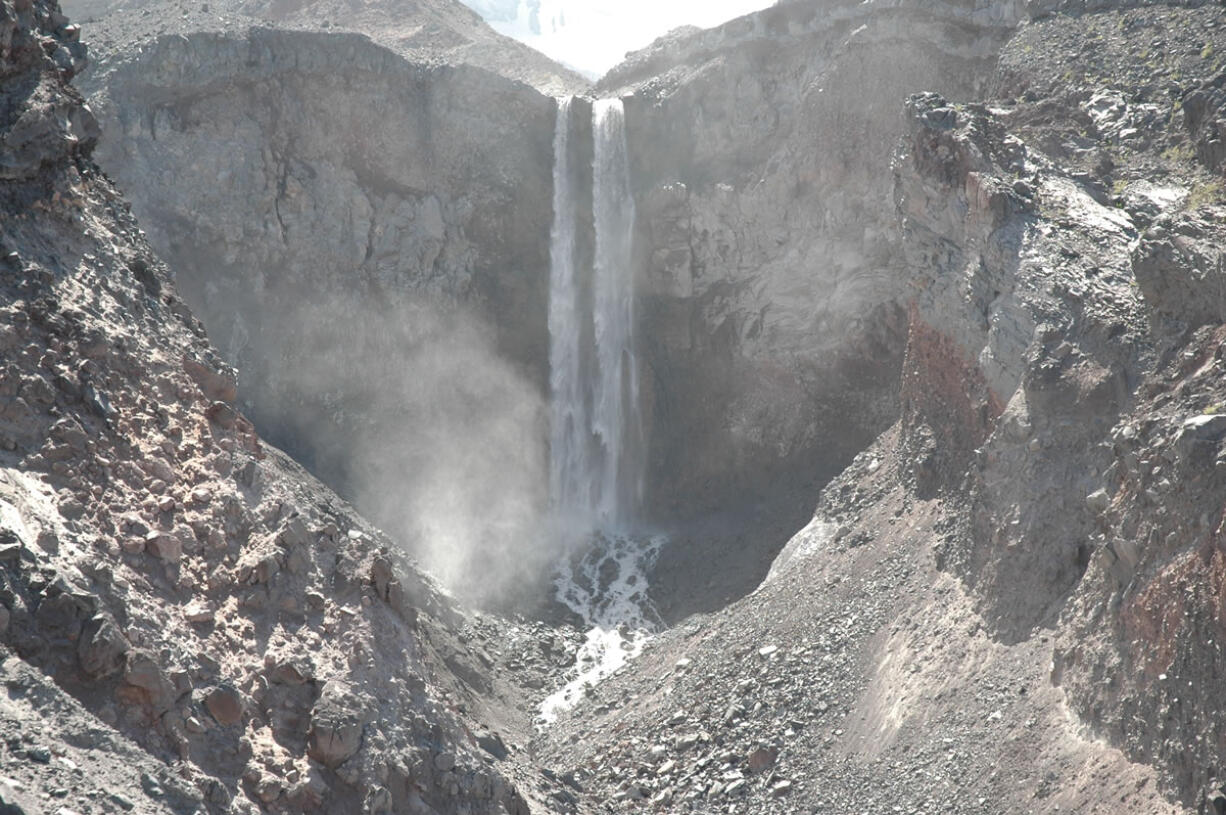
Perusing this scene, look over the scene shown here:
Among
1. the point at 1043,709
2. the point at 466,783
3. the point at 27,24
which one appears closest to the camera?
the point at 466,783

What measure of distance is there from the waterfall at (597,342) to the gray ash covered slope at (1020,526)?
1126 cm

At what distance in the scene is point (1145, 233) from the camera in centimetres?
2277

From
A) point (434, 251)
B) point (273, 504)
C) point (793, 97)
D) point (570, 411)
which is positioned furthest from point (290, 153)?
point (273, 504)

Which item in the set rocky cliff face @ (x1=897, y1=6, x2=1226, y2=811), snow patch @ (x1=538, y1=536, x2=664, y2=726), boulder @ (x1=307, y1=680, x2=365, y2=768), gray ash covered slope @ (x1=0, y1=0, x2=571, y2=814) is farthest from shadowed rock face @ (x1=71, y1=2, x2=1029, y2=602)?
boulder @ (x1=307, y1=680, x2=365, y2=768)

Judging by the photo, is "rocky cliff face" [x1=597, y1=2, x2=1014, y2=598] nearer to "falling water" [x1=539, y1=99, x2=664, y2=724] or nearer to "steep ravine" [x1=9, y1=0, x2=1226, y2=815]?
"steep ravine" [x1=9, y1=0, x2=1226, y2=815]

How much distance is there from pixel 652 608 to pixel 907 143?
16.0 metres

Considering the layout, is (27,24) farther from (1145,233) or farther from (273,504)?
(1145,233)

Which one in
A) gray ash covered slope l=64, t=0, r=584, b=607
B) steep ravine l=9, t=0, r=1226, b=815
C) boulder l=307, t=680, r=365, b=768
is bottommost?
boulder l=307, t=680, r=365, b=768

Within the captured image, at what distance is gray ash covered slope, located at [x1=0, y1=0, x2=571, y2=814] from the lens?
1198cm

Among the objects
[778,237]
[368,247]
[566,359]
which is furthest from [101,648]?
[566,359]

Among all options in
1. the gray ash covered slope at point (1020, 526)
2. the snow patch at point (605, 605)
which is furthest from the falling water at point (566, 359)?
the gray ash covered slope at point (1020, 526)

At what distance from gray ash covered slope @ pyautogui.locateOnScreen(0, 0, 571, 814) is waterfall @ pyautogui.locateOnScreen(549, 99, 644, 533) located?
26.0m

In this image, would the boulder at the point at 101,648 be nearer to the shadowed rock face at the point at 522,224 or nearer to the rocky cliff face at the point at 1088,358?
the rocky cliff face at the point at 1088,358

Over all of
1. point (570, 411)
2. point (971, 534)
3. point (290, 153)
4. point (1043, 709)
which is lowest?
point (1043, 709)
